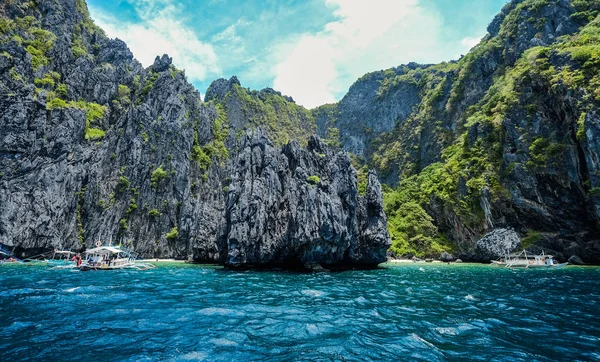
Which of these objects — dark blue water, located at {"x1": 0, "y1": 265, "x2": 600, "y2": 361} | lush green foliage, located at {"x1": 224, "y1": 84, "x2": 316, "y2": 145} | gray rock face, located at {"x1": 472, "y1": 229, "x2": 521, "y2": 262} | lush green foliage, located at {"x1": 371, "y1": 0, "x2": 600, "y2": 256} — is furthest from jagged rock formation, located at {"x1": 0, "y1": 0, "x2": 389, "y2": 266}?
lush green foliage, located at {"x1": 371, "y1": 0, "x2": 600, "y2": 256}

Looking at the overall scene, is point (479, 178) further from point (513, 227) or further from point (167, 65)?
point (167, 65)

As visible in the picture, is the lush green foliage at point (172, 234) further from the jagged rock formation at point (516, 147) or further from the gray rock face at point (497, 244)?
the gray rock face at point (497, 244)

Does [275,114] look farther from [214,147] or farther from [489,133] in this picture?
[489,133]

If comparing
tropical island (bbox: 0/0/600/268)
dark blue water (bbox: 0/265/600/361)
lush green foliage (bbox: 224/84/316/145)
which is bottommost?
dark blue water (bbox: 0/265/600/361)

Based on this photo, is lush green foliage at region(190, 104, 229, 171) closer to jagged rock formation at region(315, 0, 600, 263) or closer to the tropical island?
the tropical island

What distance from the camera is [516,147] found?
2419 inches

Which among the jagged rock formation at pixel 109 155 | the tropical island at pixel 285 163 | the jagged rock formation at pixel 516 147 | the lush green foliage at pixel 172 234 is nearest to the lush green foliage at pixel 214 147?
the jagged rock formation at pixel 109 155

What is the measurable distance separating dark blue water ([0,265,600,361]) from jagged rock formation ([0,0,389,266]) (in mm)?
22189

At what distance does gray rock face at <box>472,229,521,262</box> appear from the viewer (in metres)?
59.0

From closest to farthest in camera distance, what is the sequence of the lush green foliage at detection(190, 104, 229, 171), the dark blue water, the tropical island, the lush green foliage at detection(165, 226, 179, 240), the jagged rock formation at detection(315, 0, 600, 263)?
the dark blue water < the tropical island < the jagged rock formation at detection(315, 0, 600, 263) < the lush green foliage at detection(165, 226, 179, 240) < the lush green foliage at detection(190, 104, 229, 171)

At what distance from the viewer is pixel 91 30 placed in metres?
105

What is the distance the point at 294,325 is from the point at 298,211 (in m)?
27.6

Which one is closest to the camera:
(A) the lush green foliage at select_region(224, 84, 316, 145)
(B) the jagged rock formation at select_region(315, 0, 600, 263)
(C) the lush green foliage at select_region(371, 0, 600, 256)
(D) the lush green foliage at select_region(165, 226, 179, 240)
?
(B) the jagged rock formation at select_region(315, 0, 600, 263)

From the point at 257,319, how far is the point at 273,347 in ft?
12.7
